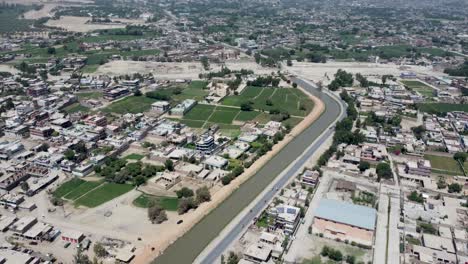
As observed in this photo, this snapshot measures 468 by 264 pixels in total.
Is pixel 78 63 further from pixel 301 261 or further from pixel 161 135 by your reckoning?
pixel 301 261

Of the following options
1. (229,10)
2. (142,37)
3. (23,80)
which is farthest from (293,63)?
(229,10)

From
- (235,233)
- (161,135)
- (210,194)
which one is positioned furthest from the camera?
(161,135)

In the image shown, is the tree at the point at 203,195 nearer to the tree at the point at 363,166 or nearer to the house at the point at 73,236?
the house at the point at 73,236

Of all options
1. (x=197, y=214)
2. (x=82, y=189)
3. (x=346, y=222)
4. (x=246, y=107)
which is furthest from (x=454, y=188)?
(x=82, y=189)

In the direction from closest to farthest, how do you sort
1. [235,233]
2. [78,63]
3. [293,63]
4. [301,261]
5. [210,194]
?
[301,261] → [235,233] → [210,194] → [78,63] → [293,63]

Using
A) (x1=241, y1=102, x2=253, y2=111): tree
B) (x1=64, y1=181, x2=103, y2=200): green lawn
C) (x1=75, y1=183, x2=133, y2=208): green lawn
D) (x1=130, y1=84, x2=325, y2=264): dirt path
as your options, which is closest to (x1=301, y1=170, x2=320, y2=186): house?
(x1=130, y1=84, x2=325, y2=264): dirt path

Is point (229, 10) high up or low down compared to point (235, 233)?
up
